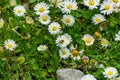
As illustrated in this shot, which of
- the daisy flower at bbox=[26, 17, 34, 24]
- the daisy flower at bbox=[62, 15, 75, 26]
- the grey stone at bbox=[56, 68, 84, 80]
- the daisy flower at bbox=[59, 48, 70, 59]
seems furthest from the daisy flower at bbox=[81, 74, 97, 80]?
the daisy flower at bbox=[26, 17, 34, 24]

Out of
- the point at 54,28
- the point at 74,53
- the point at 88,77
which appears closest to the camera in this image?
the point at 88,77

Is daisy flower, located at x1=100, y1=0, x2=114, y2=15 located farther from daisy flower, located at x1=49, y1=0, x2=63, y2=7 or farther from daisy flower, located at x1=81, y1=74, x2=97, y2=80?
daisy flower, located at x1=81, y1=74, x2=97, y2=80

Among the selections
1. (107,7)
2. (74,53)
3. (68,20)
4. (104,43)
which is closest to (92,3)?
(107,7)

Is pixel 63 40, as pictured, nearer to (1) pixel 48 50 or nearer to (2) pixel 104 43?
(1) pixel 48 50

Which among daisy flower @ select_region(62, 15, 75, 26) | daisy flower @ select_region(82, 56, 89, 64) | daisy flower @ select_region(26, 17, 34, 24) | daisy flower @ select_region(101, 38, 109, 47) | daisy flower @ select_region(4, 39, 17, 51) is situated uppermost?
daisy flower @ select_region(26, 17, 34, 24)

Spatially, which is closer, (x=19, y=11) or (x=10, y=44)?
(x=10, y=44)

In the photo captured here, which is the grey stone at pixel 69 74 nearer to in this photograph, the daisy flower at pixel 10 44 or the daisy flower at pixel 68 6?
the daisy flower at pixel 10 44

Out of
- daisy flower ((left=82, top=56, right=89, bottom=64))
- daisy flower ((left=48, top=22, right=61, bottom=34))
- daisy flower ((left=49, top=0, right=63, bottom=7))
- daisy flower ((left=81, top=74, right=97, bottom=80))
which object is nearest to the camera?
daisy flower ((left=81, top=74, right=97, bottom=80))
